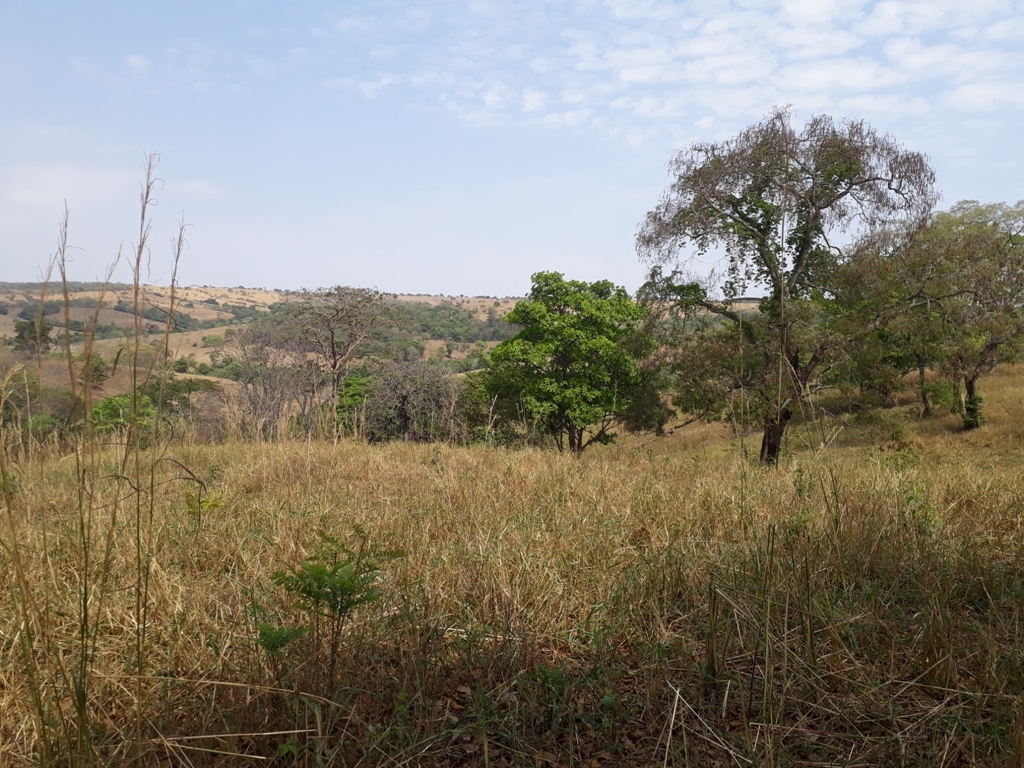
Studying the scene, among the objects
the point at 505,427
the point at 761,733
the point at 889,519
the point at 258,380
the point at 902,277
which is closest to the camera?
the point at 761,733

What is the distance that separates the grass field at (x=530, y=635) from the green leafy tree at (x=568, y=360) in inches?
598

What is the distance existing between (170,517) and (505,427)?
14.3 m

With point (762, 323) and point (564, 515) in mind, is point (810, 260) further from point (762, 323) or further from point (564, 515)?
point (564, 515)

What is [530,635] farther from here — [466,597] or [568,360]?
[568,360]

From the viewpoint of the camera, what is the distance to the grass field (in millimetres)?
1986

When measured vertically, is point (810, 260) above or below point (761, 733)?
above

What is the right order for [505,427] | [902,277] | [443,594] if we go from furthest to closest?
[505,427] < [902,277] < [443,594]

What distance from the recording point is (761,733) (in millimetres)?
2123

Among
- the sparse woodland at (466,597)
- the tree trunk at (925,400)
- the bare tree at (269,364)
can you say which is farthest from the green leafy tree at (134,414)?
the tree trunk at (925,400)

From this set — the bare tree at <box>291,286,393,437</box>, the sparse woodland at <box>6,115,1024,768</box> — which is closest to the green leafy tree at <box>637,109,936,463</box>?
the sparse woodland at <box>6,115,1024,768</box>

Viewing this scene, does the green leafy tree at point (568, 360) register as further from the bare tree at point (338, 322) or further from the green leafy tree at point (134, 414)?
the green leafy tree at point (134, 414)

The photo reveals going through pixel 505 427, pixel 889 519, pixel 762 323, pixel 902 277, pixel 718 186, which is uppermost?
pixel 718 186

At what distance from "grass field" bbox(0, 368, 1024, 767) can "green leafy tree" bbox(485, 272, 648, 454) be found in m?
15.2

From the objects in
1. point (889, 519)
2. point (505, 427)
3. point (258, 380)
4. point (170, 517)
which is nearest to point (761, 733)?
point (889, 519)
